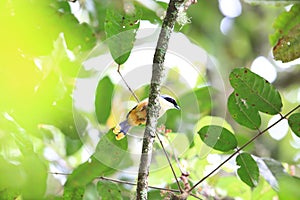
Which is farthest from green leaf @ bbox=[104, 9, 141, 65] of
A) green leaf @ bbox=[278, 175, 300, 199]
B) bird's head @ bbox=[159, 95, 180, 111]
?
green leaf @ bbox=[278, 175, 300, 199]

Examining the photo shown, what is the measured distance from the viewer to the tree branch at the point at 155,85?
676 mm

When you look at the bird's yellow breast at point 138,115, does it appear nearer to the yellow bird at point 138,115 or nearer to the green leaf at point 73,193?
the yellow bird at point 138,115

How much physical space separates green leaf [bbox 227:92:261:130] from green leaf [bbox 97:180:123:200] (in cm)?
30

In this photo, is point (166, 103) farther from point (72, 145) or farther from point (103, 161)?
point (72, 145)

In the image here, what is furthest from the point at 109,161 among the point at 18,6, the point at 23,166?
the point at 18,6

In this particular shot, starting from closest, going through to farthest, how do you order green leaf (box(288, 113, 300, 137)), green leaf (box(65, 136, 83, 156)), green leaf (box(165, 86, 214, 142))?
green leaf (box(288, 113, 300, 137)), green leaf (box(165, 86, 214, 142)), green leaf (box(65, 136, 83, 156))

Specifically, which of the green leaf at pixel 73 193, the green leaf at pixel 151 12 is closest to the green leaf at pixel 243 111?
the green leaf at pixel 151 12

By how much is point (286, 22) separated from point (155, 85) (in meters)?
0.30

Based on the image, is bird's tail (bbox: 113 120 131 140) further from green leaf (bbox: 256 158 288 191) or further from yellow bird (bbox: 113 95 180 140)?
green leaf (bbox: 256 158 288 191)

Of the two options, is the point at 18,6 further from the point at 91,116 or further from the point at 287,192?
the point at 287,192

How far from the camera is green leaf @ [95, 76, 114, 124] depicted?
119 cm

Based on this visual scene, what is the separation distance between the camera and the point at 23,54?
980 millimetres

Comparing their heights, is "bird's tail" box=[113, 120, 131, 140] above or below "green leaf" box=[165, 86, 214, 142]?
below

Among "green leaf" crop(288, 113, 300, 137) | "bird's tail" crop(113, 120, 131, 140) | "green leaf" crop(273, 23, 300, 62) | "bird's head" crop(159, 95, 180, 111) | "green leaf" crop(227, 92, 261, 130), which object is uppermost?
"green leaf" crop(273, 23, 300, 62)
